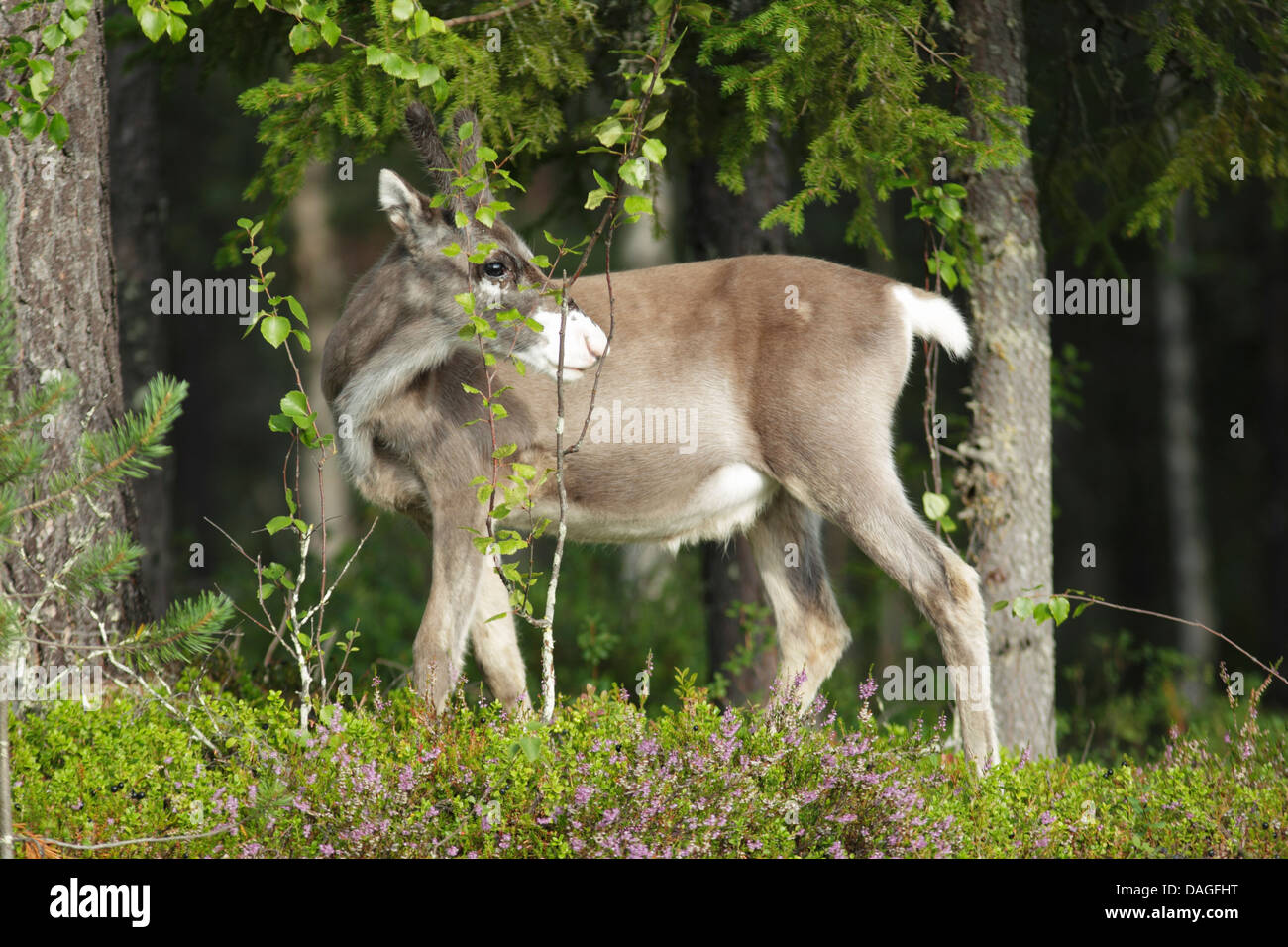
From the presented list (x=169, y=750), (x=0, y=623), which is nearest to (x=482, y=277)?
(x=169, y=750)

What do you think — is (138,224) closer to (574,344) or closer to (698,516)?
(574,344)

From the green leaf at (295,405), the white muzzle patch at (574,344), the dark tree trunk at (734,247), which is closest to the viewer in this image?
the green leaf at (295,405)

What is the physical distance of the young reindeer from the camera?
19.2 ft

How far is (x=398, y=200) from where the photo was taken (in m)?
6.09

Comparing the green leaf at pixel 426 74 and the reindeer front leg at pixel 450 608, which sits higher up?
the green leaf at pixel 426 74

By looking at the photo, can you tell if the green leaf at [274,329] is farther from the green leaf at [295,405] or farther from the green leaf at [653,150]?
the green leaf at [653,150]

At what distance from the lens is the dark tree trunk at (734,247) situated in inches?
302

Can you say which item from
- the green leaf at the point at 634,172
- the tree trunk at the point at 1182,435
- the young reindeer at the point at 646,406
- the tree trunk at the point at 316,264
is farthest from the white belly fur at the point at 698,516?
the tree trunk at the point at 1182,435

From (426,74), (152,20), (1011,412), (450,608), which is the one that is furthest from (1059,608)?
(152,20)

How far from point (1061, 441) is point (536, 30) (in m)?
18.5

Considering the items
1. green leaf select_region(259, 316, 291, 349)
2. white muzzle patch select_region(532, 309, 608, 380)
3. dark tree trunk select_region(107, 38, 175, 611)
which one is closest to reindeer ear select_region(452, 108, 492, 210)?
white muzzle patch select_region(532, 309, 608, 380)

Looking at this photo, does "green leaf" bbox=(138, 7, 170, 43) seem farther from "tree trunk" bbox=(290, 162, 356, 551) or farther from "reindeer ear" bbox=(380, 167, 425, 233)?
"tree trunk" bbox=(290, 162, 356, 551)

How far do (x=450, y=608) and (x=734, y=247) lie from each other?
2955mm

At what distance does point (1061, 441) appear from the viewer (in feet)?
74.4
